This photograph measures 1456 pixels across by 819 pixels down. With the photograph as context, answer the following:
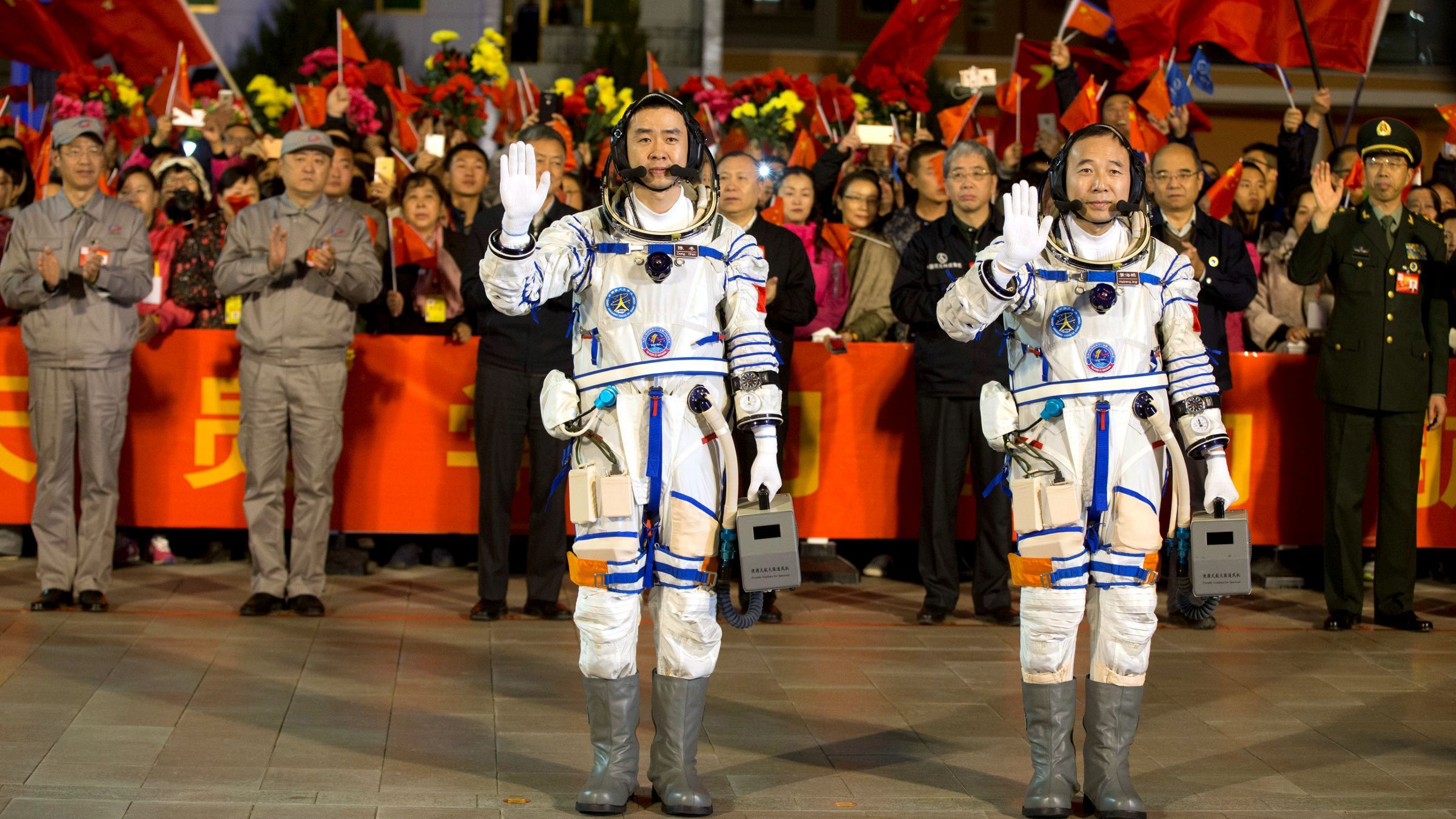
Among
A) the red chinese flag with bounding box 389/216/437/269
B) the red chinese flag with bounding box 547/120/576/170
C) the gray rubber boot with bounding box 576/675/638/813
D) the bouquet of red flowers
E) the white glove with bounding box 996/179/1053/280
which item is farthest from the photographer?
the bouquet of red flowers

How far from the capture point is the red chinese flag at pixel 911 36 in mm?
12867

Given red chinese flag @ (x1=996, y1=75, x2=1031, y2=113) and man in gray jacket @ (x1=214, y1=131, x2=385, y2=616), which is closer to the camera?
man in gray jacket @ (x1=214, y1=131, x2=385, y2=616)

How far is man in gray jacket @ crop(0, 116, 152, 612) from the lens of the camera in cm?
790

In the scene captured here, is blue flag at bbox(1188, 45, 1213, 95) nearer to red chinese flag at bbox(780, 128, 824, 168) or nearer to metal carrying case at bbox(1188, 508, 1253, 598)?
red chinese flag at bbox(780, 128, 824, 168)

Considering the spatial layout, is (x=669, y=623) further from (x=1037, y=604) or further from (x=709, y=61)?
(x=709, y=61)

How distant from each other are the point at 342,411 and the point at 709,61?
76.7 feet

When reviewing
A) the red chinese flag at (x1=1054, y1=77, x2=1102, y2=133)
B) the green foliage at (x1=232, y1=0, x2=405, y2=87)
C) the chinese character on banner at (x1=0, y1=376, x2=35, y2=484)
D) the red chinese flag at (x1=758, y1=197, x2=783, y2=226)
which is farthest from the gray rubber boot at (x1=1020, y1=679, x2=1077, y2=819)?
the green foliage at (x1=232, y1=0, x2=405, y2=87)

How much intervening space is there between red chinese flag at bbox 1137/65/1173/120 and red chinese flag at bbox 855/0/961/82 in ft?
6.74

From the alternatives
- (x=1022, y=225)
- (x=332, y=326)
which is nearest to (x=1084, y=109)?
(x=332, y=326)

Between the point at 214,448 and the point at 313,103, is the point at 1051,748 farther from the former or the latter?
the point at 313,103

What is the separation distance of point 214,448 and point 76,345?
128 centimetres

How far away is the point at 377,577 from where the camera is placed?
29.9 ft

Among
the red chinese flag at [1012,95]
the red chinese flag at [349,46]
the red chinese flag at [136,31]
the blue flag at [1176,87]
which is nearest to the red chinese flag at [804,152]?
the red chinese flag at [1012,95]

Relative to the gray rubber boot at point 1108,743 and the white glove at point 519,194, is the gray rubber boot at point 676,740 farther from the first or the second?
the white glove at point 519,194
